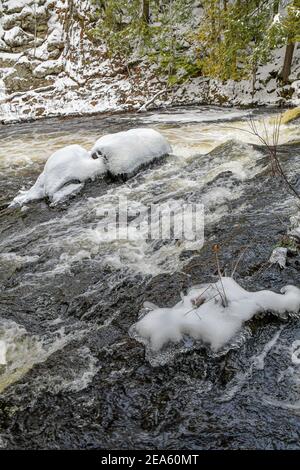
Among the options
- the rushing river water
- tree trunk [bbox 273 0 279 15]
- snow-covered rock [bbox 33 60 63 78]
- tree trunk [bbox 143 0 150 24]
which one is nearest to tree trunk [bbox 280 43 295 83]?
tree trunk [bbox 273 0 279 15]

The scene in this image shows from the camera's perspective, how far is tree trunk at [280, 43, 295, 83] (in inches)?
508

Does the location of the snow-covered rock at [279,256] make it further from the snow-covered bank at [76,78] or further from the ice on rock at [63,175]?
the snow-covered bank at [76,78]

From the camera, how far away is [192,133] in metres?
10.1

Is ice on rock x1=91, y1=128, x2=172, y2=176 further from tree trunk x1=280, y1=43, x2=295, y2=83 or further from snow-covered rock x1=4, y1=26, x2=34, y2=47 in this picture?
snow-covered rock x1=4, y1=26, x2=34, y2=47

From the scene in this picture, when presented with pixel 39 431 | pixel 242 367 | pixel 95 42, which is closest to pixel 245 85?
pixel 95 42

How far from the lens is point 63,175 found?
6703mm

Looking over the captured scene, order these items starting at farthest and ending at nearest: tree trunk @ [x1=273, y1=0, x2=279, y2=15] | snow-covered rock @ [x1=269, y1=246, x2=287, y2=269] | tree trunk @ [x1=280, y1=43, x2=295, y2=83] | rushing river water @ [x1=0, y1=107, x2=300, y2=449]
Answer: tree trunk @ [x1=280, y1=43, x2=295, y2=83] → tree trunk @ [x1=273, y1=0, x2=279, y2=15] → snow-covered rock @ [x1=269, y1=246, x2=287, y2=269] → rushing river water @ [x1=0, y1=107, x2=300, y2=449]

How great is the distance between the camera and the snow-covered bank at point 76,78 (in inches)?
551

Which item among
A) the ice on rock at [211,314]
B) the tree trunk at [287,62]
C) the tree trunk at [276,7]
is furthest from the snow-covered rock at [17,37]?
the ice on rock at [211,314]

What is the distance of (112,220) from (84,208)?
2.51 ft

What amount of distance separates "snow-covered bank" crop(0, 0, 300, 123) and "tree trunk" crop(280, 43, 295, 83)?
28 centimetres

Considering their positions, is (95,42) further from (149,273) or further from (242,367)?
(242,367)

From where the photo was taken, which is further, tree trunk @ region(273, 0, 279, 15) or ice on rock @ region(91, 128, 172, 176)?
tree trunk @ region(273, 0, 279, 15)

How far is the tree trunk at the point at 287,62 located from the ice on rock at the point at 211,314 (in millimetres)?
12197
